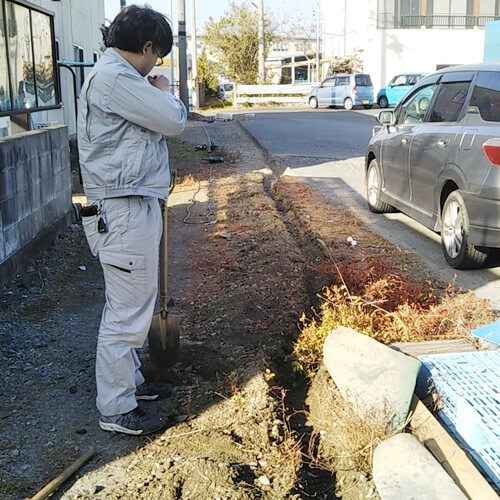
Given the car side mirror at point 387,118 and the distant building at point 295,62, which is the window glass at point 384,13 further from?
the car side mirror at point 387,118

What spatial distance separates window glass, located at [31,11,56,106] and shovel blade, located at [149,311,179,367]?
5366 mm

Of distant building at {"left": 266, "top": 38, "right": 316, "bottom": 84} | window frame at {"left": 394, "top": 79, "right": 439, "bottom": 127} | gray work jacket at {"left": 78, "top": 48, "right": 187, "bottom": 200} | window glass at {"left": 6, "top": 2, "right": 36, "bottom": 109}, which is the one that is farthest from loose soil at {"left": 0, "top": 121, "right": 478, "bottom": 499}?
distant building at {"left": 266, "top": 38, "right": 316, "bottom": 84}

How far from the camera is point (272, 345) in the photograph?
471 centimetres

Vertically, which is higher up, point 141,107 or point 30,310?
point 141,107

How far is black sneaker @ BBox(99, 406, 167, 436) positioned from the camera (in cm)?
358

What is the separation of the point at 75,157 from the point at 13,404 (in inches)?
429

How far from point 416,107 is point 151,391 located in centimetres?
538

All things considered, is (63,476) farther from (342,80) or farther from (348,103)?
(342,80)

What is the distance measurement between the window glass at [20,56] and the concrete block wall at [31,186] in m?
0.60

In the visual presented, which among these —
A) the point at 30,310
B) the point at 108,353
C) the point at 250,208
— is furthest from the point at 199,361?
the point at 250,208

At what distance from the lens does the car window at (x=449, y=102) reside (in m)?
6.96

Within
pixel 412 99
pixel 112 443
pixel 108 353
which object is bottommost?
pixel 112 443

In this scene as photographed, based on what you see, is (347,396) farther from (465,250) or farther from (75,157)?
(75,157)

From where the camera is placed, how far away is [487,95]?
6551 mm
